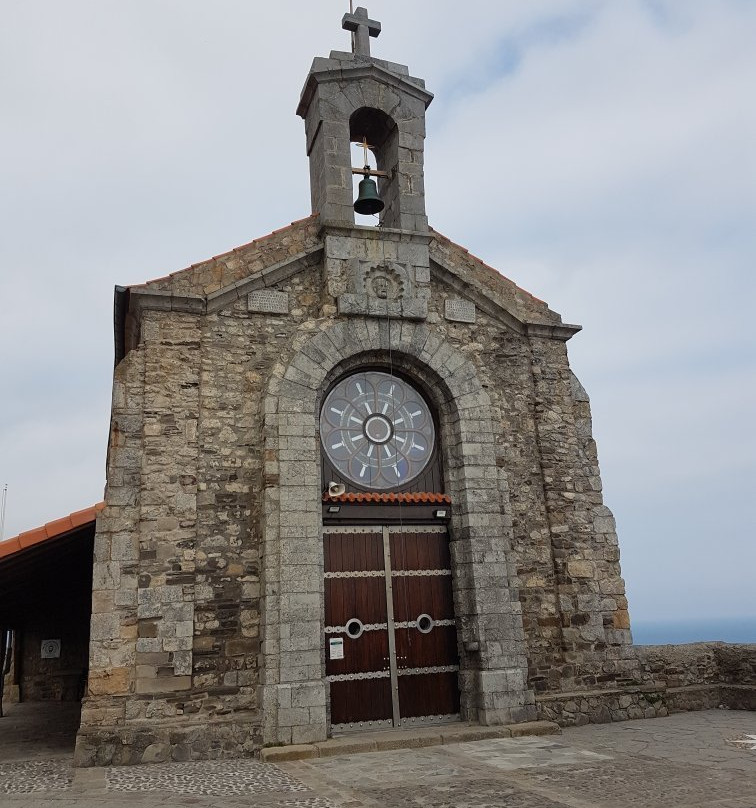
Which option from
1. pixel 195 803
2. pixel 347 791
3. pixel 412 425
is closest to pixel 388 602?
pixel 412 425

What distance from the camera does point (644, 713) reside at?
927 centimetres

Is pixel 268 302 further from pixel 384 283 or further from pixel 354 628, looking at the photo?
pixel 354 628

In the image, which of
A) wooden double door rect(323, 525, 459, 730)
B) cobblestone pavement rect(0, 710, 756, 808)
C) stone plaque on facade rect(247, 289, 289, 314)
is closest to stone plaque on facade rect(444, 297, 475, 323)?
stone plaque on facade rect(247, 289, 289, 314)

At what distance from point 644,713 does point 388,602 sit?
12.2 ft

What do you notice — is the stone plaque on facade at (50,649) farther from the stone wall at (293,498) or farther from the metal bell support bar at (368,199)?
the metal bell support bar at (368,199)

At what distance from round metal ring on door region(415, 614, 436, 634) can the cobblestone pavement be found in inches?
57.8

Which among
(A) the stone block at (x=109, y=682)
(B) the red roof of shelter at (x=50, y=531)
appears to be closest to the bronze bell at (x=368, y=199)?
(B) the red roof of shelter at (x=50, y=531)

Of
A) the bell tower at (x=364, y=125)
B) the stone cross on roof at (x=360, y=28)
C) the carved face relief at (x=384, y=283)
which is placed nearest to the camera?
the carved face relief at (x=384, y=283)

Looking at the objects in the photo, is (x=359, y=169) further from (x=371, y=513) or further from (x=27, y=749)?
(x=27, y=749)

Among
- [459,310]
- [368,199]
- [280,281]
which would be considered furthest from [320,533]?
[368,199]

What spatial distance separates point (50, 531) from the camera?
7.83 m

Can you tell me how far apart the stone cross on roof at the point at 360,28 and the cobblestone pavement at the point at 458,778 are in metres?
9.33

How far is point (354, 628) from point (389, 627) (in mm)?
454

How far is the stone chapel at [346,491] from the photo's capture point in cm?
782
